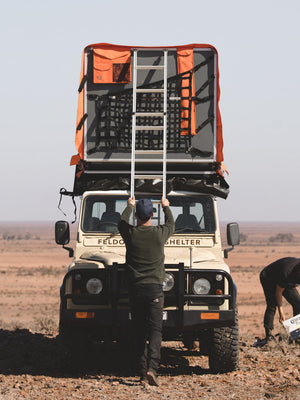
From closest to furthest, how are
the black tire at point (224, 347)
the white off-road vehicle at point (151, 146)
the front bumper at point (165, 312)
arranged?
1. the front bumper at point (165, 312)
2. the black tire at point (224, 347)
3. the white off-road vehicle at point (151, 146)

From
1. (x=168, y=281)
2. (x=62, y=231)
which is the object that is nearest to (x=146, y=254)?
(x=168, y=281)

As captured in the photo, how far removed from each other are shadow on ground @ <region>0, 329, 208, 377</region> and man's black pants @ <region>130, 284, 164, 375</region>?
0.83 m

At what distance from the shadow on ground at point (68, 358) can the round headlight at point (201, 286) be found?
45.1 inches

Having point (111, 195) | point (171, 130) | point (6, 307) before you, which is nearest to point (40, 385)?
point (111, 195)

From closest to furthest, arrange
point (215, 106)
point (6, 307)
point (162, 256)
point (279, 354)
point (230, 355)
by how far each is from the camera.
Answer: point (162, 256) < point (230, 355) < point (215, 106) < point (279, 354) < point (6, 307)

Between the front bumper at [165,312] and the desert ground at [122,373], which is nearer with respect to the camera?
the desert ground at [122,373]

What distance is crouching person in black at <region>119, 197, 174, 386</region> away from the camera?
6.99 metres

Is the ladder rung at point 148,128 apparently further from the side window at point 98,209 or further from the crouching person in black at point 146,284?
the crouching person in black at point 146,284

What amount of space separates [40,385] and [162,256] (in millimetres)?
1840

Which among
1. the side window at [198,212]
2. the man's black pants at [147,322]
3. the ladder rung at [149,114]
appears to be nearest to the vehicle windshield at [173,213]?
the side window at [198,212]

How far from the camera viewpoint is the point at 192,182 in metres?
8.60

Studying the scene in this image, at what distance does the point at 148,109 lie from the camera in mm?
8625

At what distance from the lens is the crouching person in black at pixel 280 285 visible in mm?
9508

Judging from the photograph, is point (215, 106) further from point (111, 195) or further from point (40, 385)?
point (40, 385)
